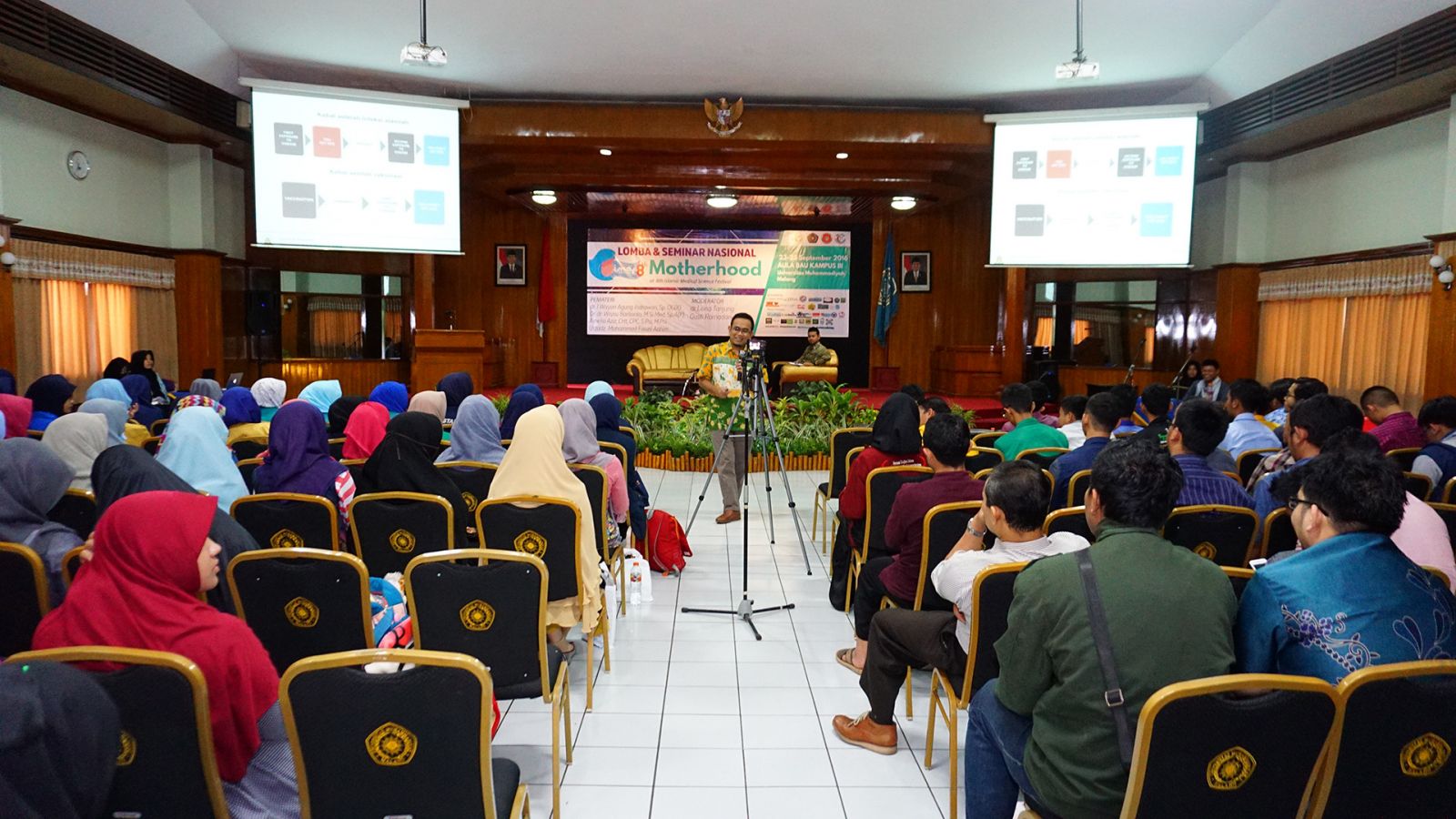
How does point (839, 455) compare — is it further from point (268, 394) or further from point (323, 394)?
point (268, 394)

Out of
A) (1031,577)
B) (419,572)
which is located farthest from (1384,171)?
(419,572)

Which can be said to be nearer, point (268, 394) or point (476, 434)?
point (476, 434)

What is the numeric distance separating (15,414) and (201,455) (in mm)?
1944

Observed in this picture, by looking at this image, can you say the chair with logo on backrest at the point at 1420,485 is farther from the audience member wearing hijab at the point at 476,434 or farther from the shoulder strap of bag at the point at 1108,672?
the audience member wearing hijab at the point at 476,434

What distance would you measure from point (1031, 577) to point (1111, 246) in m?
8.15

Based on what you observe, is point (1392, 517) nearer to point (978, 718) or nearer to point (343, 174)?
point (978, 718)

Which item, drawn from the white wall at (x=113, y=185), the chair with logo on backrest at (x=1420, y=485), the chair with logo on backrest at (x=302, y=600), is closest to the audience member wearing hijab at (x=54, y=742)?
the chair with logo on backrest at (x=302, y=600)

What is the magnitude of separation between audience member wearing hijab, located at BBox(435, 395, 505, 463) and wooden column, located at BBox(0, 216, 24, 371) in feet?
17.2

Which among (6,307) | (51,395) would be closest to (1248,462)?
(51,395)

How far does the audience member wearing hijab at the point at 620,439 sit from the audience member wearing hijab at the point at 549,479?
1255mm

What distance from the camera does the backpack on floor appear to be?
4.87 m

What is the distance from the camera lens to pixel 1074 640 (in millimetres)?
1664

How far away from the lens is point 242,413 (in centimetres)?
526

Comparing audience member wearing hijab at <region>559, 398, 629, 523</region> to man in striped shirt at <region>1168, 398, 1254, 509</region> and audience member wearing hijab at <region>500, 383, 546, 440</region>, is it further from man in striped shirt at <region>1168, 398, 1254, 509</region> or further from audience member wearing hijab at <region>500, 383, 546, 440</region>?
man in striped shirt at <region>1168, 398, 1254, 509</region>
